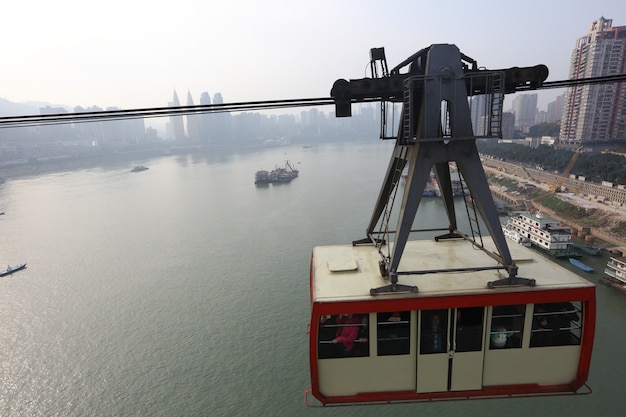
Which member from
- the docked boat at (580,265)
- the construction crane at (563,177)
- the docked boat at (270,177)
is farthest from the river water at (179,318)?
the docked boat at (270,177)

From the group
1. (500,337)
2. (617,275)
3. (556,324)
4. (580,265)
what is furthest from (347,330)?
(580,265)

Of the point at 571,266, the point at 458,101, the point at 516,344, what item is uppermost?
the point at 458,101

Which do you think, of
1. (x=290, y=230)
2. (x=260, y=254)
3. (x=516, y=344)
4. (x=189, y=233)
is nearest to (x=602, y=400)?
(x=516, y=344)

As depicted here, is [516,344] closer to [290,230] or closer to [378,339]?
[378,339]

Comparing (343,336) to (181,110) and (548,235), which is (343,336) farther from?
(548,235)

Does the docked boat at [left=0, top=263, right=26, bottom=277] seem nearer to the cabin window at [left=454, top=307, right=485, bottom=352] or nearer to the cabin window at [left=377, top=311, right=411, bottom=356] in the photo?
the cabin window at [left=377, top=311, right=411, bottom=356]

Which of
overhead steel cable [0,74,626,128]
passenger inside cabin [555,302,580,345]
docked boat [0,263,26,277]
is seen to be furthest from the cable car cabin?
docked boat [0,263,26,277]

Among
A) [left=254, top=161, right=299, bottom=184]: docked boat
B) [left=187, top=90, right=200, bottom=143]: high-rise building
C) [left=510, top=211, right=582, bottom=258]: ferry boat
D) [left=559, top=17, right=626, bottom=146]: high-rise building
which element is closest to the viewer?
[left=510, top=211, right=582, bottom=258]: ferry boat
